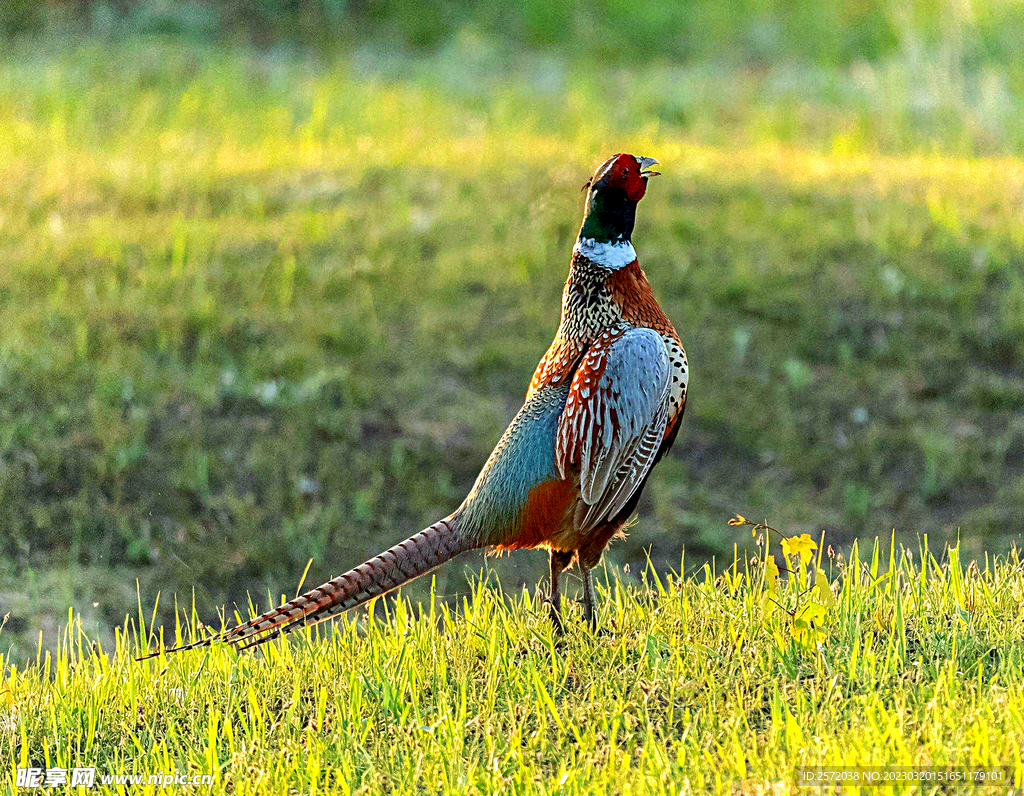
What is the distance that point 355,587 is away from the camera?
350 cm

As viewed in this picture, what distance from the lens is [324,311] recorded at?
22.1ft

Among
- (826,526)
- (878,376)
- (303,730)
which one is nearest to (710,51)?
(878,376)

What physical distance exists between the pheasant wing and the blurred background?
1.25 metres

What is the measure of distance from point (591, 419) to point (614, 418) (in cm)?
7

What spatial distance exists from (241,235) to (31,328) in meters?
1.45

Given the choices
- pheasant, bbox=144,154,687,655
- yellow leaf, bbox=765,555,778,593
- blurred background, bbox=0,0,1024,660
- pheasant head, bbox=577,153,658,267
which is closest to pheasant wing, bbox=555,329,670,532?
pheasant, bbox=144,154,687,655

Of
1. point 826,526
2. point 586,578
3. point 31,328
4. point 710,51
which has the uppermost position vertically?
point 710,51

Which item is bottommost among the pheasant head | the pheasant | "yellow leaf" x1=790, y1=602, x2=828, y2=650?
"yellow leaf" x1=790, y1=602, x2=828, y2=650

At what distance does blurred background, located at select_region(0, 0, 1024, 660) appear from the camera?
5.52 metres

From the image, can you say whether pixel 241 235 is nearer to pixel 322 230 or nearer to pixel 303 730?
pixel 322 230

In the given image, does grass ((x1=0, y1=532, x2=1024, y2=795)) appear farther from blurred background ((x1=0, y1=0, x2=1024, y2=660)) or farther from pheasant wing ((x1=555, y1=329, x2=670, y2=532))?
blurred background ((x1=0, y1=0, x2=1024, y2=660))

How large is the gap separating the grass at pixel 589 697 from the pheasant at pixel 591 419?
0.94 ft

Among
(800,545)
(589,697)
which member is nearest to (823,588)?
(800,545)

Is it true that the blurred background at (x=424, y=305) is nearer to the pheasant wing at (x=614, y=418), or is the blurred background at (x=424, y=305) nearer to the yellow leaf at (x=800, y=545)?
the pheasant wing at (x=614, y=418)
